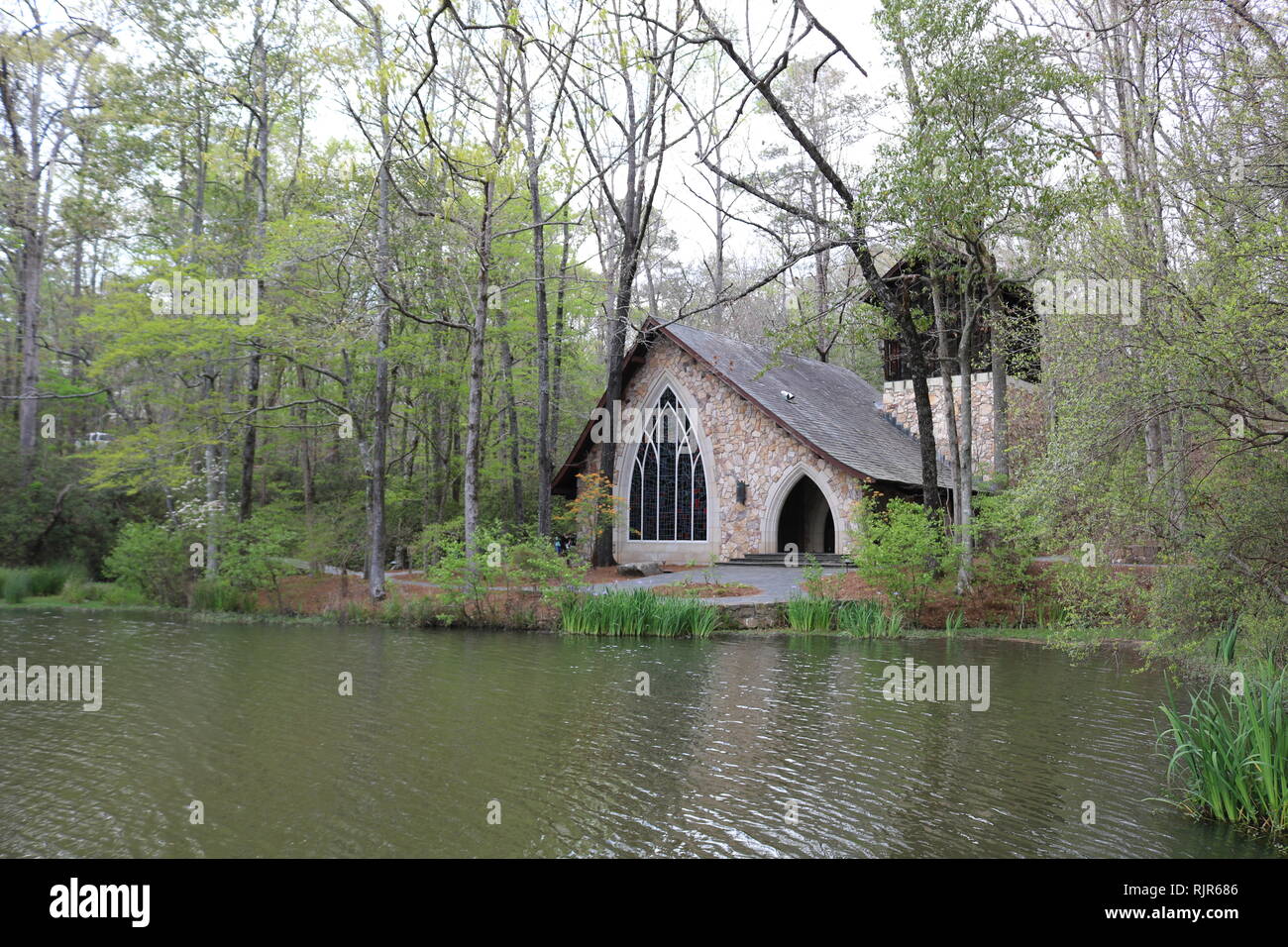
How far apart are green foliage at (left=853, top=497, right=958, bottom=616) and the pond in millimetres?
2800

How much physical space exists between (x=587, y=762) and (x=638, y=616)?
7.07 metres

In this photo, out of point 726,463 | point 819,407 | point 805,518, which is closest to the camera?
point 726,463

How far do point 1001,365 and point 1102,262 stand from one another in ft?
25.7

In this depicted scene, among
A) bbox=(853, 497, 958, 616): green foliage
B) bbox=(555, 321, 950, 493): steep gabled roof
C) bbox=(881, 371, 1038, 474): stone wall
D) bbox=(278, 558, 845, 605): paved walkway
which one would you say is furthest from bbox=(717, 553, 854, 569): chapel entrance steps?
bbox=(853, 497, 958, 616): green foliage

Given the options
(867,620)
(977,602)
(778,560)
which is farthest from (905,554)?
(778,560)

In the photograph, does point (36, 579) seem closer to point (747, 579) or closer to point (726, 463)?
point (747, 579)

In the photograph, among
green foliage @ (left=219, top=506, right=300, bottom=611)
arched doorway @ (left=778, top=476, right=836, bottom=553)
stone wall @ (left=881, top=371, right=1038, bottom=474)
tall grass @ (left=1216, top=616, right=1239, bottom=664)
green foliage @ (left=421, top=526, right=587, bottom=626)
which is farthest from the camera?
arched doorway @ (left=778, top=476, right=836, bottom=553)

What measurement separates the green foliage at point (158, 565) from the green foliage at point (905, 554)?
44.4 ft

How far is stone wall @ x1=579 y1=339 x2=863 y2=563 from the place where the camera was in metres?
19.7

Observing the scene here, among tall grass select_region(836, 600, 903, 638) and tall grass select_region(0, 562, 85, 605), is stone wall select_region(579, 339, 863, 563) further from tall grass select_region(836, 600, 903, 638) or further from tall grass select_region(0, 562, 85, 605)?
tall grass select_region(0, 562, 85, 605)

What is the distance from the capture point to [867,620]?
13.4 m

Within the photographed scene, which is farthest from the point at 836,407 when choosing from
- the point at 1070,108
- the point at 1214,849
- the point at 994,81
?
the point at 1214,849

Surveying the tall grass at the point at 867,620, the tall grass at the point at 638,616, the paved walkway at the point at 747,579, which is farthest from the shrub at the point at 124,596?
the tall grass at the point at 867,620
